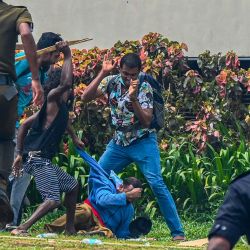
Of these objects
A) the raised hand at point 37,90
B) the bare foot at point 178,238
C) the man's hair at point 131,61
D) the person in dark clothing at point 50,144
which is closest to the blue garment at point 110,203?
the person in dark clothing at point 50,144

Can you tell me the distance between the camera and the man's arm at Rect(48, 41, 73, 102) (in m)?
9.30

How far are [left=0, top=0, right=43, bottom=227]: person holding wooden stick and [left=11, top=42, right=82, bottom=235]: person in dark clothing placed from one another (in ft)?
5.08

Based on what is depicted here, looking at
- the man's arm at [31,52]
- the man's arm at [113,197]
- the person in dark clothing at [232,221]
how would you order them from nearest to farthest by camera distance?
the person in dark clothing at [232,221]
the man's arm at [31,52]
the man's arm at [113,197]

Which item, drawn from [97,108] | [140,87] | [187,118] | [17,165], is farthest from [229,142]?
[17,165]

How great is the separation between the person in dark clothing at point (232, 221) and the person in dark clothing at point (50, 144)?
4941mm

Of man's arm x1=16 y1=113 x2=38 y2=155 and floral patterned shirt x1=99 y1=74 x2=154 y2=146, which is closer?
man's arm x1=16 y1=113 x2=38 y2=155

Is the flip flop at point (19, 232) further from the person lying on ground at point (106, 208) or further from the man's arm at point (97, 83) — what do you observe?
the man's arm at point (97, 83)

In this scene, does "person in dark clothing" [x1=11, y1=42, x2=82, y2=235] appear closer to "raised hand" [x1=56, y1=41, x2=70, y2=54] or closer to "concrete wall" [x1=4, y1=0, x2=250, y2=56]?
"raised hand" [x1=56, y1=41, x2=70, y2=54]

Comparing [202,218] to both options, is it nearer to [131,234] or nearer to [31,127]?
[131,234]

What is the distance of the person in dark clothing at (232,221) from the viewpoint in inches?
173

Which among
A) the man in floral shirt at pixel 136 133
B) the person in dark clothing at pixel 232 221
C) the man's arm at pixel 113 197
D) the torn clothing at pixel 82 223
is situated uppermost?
the person in dark clothing at pixel 232 221

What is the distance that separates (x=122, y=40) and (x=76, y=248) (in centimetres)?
574

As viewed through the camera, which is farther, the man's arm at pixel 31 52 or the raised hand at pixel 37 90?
the raised hand at pixel 37 90

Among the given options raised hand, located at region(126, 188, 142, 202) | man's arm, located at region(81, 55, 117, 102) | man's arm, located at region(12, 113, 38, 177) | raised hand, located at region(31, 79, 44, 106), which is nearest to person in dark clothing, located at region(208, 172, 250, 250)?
raised hand, located at region(31, 79, 44, 106)
